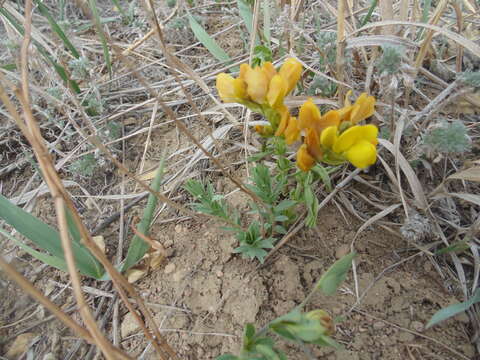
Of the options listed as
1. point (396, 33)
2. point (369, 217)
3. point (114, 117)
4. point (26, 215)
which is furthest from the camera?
point (114, 117)

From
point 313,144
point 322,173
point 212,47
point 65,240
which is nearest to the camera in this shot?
point 65,240

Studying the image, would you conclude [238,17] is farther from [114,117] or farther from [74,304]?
[74,304]

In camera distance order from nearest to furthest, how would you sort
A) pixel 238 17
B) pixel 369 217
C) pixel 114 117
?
pixel 369 217, pixel 114 117, pixel 238 17

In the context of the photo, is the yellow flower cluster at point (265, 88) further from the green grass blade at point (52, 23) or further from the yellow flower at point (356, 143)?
the green grass blade at point (52, 23)

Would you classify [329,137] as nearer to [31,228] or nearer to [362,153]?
[362,153]

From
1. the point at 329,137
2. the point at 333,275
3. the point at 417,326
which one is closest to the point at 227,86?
the point at 329,137

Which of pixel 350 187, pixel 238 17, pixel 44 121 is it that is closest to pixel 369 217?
pixel 350 187

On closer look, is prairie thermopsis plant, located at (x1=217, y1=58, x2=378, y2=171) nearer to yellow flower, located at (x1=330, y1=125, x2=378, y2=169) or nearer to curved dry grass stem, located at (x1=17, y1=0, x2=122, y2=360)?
yellow flower, located at (x1=330, y1=125, x2=378, y2=169)
